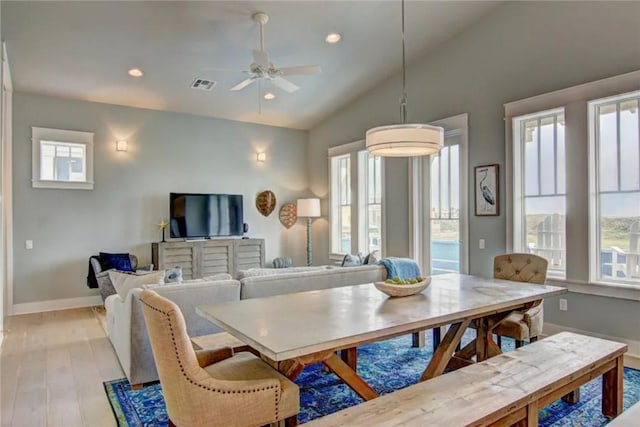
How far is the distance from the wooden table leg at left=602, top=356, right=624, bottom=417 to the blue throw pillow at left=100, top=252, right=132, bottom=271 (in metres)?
5.59

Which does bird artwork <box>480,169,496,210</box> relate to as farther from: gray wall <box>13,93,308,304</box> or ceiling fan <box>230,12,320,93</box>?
gray wall <box>13,93,308,304</box>

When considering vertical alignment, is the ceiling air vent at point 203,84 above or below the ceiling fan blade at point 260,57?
above

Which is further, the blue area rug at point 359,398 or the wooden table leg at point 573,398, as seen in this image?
the wooden table leg at point 573,398

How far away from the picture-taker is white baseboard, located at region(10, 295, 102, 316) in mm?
5637

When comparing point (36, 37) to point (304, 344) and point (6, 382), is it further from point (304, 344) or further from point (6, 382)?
point (304, 344)

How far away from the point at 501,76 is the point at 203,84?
13.2 feet

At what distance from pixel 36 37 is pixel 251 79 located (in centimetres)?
242

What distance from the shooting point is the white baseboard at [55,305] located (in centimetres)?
564

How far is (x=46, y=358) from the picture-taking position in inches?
152

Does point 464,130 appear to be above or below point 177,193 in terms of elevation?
above

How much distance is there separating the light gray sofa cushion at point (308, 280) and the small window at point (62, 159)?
158 inches

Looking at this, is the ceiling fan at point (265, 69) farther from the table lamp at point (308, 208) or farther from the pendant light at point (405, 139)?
the table lamp at point (308, 208)

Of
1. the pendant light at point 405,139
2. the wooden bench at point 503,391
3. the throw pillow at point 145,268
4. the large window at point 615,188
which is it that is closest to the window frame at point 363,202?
the throw pillow at point 145,268

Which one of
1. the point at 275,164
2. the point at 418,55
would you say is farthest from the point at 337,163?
the point at 418,55
